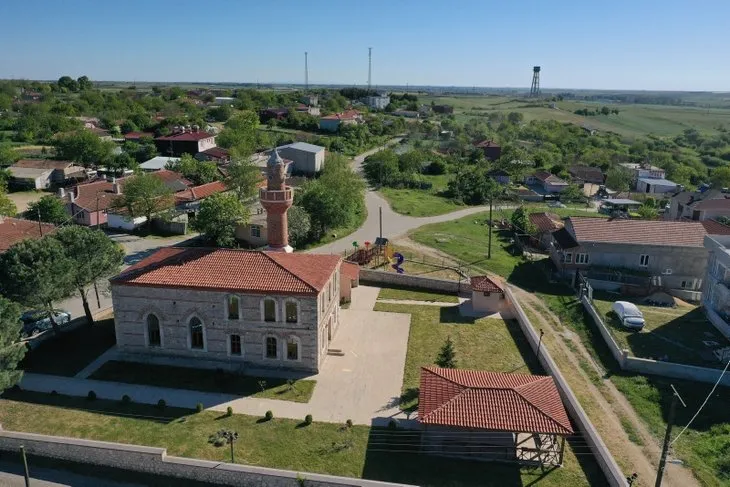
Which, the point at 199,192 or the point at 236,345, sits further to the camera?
the point at 199,192

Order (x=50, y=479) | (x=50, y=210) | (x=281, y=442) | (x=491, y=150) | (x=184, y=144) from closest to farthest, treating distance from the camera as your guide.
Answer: (x=50, y=479) → (x=281, y=442) → (x=50, y=210) → (x=184, y=144) → (x=491, y=150)

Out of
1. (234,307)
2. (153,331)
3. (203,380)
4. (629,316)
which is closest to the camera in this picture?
(203,380)

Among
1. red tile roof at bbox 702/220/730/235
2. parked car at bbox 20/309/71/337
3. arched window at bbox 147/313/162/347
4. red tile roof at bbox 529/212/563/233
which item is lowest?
parked car at bbox 20/309/71/337

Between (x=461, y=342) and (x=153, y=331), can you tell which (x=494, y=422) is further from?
(x=153, y=331)

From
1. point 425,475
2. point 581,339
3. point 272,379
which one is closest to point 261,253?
point 272,379

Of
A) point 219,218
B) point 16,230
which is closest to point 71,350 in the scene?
point 16,230

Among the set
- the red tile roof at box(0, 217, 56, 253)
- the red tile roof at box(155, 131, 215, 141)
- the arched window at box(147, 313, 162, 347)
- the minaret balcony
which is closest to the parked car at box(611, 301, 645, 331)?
the minaret balcony

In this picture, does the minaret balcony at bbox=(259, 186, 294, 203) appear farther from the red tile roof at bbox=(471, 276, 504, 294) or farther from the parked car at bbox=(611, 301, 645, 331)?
the parked car at bbox=(611, 301, 645, 331)
